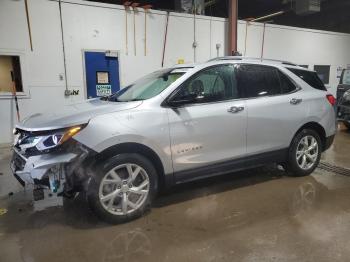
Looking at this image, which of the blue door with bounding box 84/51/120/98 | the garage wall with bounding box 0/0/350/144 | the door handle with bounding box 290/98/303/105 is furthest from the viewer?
the blue door with bounding box 84/51/120/98

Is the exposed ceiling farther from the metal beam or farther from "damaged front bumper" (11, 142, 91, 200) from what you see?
"damaged front bumper" (11, 142, 91, 200)

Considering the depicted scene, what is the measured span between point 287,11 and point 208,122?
34.1ft

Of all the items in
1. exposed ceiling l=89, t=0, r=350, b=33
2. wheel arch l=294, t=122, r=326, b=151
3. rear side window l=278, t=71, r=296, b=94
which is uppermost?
exposed ceiling l=89, t=0, r=350, b=33

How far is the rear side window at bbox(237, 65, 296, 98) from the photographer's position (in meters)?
3.58

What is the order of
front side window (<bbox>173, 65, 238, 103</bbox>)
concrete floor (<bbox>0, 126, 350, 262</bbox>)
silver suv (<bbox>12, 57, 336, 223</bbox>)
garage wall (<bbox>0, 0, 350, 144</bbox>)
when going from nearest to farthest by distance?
concrete floor (<bbox>0, 126, 350, 262</bbox>) → silver suv (<bbox>12, 57, 336, 223</bbox>) → front side window (<bbox>173, 65, 238, 103</bbox>) → garage wall (<bbox>0, 0, 350, 144</bbox>)

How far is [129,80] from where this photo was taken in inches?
291

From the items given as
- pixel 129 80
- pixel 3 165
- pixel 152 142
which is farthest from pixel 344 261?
pixel 129 80

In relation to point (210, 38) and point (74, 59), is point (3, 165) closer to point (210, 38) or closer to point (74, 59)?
point (74, 59)

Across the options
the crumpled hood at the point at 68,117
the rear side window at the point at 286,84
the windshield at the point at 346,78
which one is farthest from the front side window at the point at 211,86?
the windshield at the point at 346,78

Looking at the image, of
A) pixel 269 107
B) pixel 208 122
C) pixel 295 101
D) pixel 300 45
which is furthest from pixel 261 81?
pixel 300 45

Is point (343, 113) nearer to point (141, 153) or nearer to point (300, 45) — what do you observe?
point (300, 45)

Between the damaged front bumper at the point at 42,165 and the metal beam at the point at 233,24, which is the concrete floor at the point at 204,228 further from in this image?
the metal beam at the point at 233,24

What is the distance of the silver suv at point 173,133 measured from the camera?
2.69 m

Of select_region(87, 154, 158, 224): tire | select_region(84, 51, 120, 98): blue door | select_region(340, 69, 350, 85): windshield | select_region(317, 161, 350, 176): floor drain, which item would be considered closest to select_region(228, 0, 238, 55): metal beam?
select_region(84, 51, 120, 98): blue door
